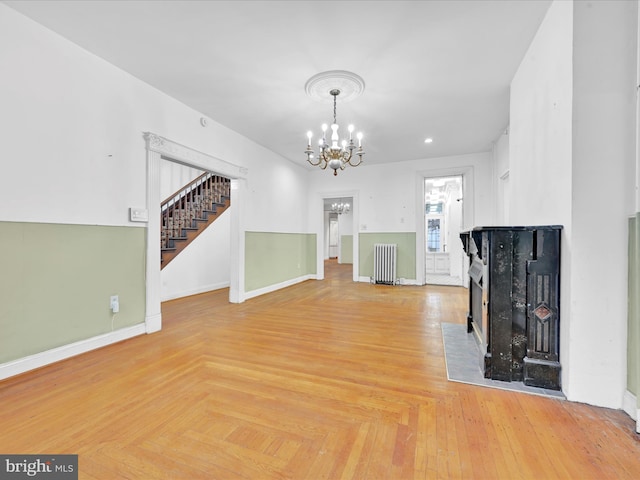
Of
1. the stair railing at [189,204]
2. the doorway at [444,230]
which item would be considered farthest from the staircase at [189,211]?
the doorway at [444,230]

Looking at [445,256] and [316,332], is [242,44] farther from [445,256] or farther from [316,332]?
[445,256]

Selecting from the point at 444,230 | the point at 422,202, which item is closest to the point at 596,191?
the point at 422,202

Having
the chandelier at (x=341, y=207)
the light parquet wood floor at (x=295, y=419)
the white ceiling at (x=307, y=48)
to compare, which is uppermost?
the white ceiling at (x=307, y=48)

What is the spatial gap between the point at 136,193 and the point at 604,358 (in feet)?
13.9

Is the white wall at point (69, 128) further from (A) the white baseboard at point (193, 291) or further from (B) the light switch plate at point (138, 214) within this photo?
(A) the white baseboard at point (193, 291)

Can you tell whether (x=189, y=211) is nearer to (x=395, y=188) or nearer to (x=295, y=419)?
(x=395, y=188)

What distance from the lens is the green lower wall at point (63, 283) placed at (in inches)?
84.1

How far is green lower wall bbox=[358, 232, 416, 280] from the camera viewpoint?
20.8 ft

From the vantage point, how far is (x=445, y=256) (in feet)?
27.2

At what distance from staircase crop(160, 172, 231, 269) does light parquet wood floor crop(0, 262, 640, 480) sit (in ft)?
9.29

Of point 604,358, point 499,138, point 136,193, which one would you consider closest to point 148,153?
point 136,193

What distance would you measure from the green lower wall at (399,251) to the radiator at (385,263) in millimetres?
161

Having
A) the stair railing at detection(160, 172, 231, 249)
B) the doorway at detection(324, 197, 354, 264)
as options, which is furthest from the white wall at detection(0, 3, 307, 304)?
the doorway at detection(324, 197, 354, 264)

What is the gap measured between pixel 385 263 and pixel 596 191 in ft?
15.7
